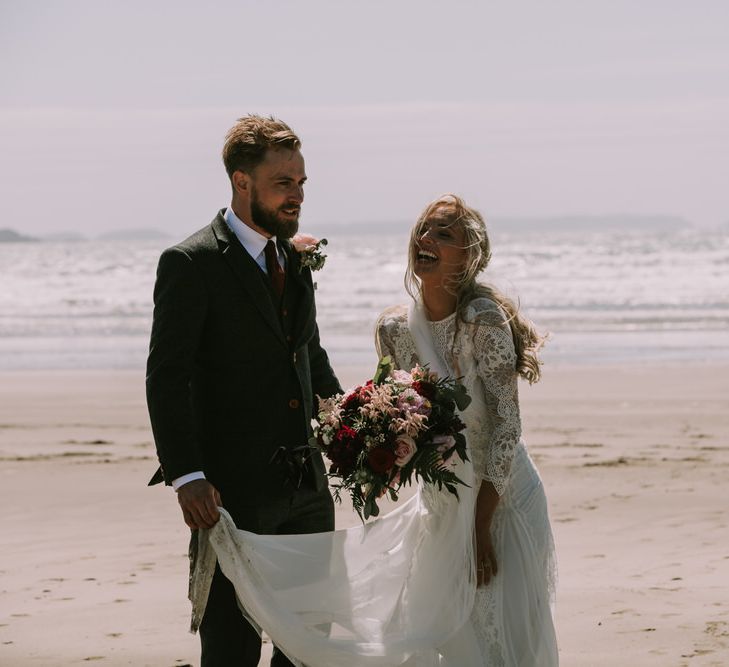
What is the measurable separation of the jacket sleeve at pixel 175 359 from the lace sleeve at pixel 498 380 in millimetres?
904

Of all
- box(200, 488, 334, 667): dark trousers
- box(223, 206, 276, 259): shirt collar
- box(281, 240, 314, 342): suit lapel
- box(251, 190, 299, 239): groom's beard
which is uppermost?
box(251, 190, 299, 239): groom's beard

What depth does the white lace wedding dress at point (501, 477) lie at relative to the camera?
4.03m

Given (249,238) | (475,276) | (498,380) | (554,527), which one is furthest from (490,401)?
(554,527)

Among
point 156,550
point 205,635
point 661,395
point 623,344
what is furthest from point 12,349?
point 205,635

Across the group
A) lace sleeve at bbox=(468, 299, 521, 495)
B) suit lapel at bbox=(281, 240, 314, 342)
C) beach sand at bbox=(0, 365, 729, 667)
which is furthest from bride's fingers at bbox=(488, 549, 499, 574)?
beach sand at bbox=(0, 365, 729, 667)

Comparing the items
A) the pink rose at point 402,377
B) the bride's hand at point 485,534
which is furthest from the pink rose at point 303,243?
the bride's hand at point 485,534

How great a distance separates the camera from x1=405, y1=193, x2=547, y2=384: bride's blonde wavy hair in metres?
4.09

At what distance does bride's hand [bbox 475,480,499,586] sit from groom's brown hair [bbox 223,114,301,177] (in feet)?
4.25

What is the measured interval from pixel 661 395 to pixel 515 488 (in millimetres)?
11219

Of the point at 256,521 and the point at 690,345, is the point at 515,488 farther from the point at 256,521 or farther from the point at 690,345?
the point at 690,345

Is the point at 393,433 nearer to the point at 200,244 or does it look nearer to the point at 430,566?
the point at 430,566

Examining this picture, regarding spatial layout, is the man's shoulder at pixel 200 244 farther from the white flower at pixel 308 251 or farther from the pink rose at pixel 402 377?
the pink rose at pixel 402 377

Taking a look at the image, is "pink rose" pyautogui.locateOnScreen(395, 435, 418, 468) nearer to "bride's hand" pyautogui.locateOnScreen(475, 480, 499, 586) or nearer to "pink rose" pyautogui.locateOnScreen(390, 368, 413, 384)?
"pink rose" pyautogui.locateOnScreen(390, 368, 413, 384)

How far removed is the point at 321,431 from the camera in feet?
12.9
